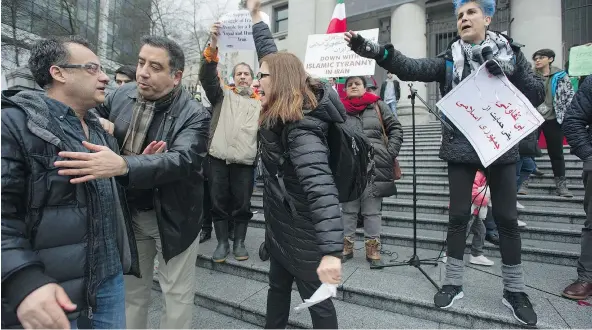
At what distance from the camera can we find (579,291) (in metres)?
2.83

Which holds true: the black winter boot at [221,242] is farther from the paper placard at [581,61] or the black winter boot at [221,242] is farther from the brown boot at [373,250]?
the paper placard at [581,61]

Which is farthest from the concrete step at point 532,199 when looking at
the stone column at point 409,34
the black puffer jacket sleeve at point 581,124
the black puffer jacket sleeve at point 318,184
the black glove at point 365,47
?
the stone column at point 409,34

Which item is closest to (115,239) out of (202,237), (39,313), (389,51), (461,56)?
(39,313)

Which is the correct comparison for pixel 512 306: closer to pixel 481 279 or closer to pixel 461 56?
pixel 481 279

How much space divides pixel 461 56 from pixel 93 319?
296 centimetres

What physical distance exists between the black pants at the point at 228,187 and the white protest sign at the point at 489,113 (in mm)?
2226

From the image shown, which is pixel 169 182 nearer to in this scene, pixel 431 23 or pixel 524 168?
pixel 524 168

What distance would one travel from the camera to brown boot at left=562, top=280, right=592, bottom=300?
282 centimetres

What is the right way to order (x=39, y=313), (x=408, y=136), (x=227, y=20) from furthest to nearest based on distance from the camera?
(x=408, y=136)
(x=227, y=20)
(x=39, y=313)

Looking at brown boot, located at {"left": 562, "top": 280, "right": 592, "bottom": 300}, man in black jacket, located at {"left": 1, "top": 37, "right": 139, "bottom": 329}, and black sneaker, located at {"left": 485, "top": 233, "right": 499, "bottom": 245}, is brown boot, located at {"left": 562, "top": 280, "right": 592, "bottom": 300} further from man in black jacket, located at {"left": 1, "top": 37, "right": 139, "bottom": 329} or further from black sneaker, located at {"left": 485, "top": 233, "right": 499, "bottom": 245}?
man in black jacket, located at {"left": 1, "top": 37, "right": 139, "bottom": 329}

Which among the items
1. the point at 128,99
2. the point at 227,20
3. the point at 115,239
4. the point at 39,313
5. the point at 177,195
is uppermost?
the point at 227,20

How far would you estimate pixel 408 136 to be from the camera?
962 cm

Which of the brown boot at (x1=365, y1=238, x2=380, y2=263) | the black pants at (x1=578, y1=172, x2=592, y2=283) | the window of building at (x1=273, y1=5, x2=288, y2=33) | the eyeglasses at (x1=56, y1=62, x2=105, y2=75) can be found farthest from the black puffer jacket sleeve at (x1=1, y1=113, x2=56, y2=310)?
the window of building at (x1=273, y1=5, x2=288, y2=33)

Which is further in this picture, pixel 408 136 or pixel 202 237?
pixel 408 136
